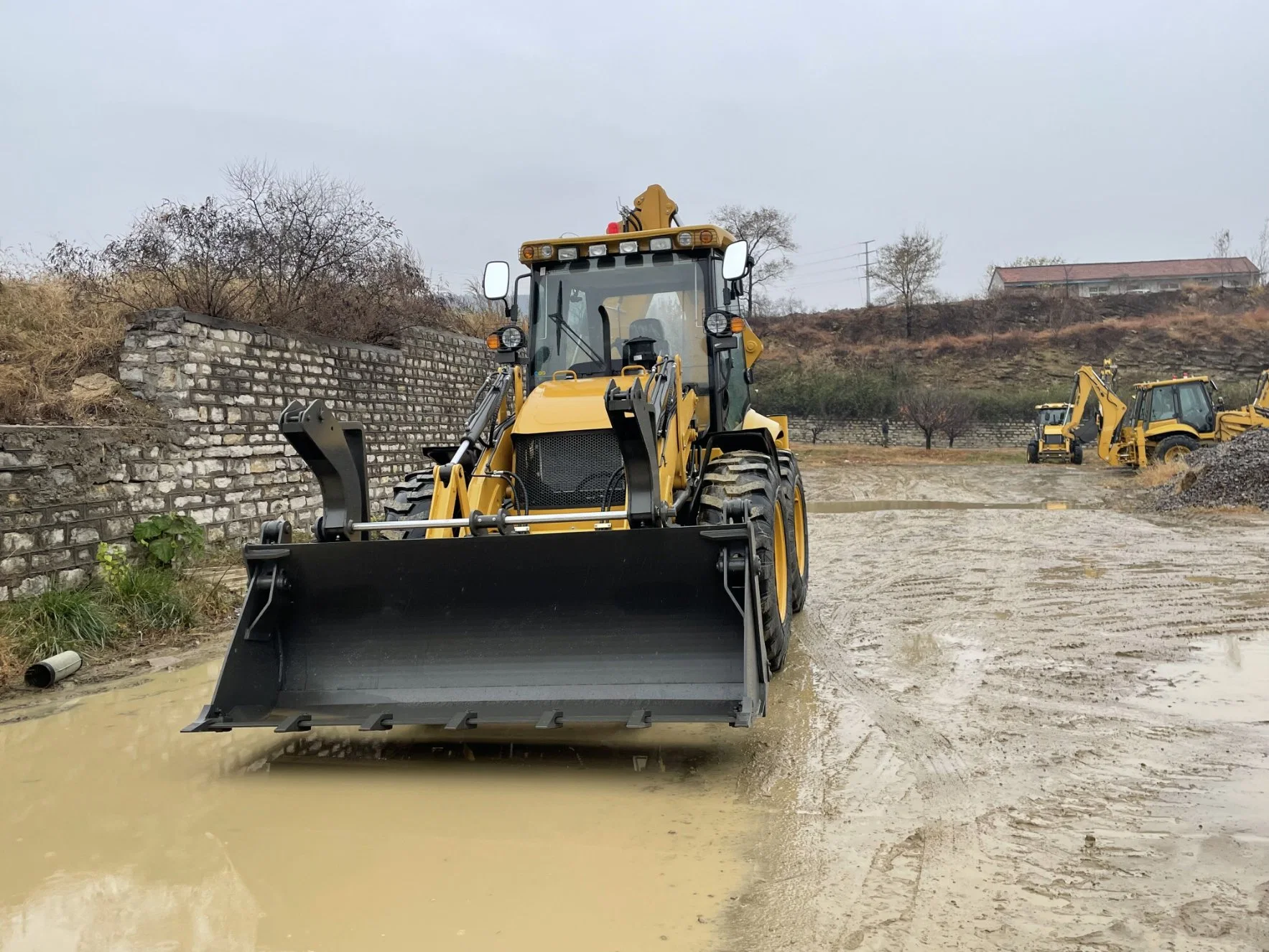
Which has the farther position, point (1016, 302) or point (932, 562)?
point (1016, 302)

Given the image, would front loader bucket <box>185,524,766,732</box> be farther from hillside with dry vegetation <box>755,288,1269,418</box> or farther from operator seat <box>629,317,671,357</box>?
hillside with dry vegetation <box>755,288,1269,418</box>

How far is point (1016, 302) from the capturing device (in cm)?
4750

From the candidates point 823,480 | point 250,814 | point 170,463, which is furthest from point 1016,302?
point 250,814

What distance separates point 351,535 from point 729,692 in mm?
2044

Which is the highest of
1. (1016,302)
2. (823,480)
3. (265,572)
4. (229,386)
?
(1016,302)

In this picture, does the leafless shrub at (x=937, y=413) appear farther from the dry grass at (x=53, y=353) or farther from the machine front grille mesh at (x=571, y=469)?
the machine front grille mesh at (x=571, y=469)

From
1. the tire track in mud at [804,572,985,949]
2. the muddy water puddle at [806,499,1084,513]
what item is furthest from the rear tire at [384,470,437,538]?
the muddy water puddle at [806,499,1084,513]

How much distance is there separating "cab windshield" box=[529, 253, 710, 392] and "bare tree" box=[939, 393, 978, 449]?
30.2 meters

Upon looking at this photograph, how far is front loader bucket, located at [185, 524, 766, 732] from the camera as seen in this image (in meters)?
4.33

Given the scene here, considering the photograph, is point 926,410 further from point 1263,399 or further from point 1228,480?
point 1228,480

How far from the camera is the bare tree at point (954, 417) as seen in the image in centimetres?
3484

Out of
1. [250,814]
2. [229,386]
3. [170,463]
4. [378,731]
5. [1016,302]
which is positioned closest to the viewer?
[250,814]

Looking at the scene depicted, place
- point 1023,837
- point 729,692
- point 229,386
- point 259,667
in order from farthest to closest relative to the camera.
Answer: point 229,386 < point 259,667 < point 729,692 < point 1023,837

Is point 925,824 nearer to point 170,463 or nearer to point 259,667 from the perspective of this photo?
point 259,667
